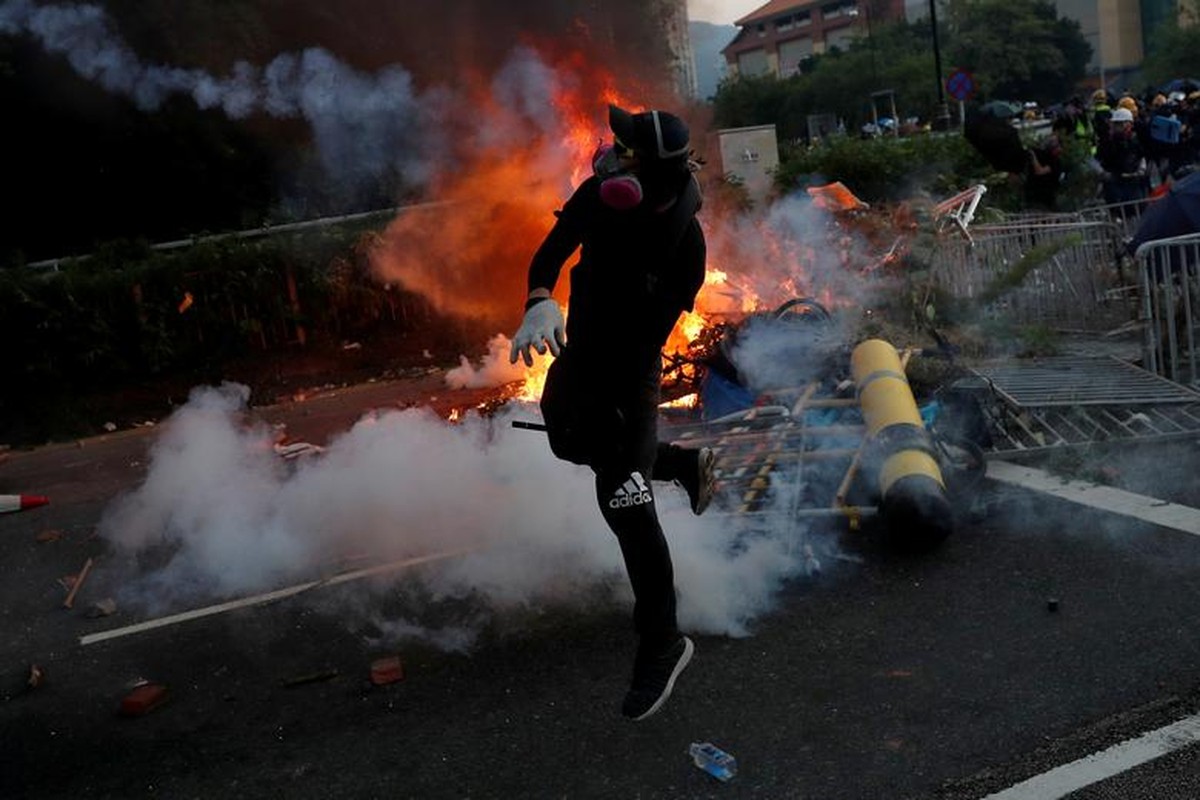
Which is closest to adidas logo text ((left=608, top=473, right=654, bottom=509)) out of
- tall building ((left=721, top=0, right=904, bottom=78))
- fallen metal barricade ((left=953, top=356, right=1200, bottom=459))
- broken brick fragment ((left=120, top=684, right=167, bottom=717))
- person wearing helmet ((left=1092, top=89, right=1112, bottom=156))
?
broken brick fragment ((left=120, top=684, right=167, bottom=717))

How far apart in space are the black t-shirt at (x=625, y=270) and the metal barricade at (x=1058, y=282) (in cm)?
607

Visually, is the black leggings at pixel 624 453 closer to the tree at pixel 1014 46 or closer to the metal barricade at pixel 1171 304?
the metal barricade at pixel 1171 304

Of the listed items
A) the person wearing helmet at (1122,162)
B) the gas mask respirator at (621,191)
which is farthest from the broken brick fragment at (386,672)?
the person wearing helmet at (1122,162)

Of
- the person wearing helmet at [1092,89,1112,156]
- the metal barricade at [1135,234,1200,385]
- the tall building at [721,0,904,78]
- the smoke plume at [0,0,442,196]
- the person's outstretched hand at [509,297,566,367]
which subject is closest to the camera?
the person's outstretched hand at [509,297,566,367]

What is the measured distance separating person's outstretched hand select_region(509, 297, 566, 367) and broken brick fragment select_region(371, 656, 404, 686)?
136 cm

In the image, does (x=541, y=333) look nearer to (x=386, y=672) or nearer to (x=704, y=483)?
(x=704, y=483)

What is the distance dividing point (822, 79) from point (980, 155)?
40.3m

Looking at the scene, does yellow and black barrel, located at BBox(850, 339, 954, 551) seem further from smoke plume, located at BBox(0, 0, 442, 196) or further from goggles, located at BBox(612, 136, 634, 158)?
smoke plume, located at BBox(0, 0, 442, 196)

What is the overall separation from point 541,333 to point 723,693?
139 cm

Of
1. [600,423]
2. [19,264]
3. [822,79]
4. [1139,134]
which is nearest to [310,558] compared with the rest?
[600,423]

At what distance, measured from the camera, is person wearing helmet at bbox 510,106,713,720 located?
365cm

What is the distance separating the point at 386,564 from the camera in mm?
5461

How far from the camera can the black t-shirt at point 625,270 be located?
373cm

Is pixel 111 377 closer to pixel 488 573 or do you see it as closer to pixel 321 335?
pixel 321 335
